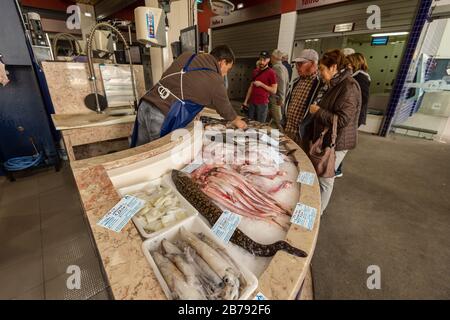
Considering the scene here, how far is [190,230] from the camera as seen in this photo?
3.01 feet

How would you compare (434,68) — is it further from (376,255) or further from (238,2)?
(376,255)

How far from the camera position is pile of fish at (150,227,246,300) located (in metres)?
0.64

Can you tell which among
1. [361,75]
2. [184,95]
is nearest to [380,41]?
[361,75]

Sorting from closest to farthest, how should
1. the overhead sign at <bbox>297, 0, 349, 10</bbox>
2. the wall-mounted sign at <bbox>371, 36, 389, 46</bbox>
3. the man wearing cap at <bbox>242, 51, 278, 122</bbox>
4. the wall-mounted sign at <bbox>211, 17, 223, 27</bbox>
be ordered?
the man wearing cap at <bbox>242, 51, 278, 122</bbox> < the overhead sign at <bbox>297, 0, 349, 10</bbox> < the wall-mounted sign at <bbox>371, 36, 389, 46</bbox> < the wall-mounted sign at <bbox>211, 17, 223, 27</bbox>

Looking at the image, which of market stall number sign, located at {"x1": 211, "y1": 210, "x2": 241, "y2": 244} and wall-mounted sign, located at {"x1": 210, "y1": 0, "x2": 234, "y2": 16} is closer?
market stall number sign, located at {"x1": 211, "y1": 210, "x2": 241, "y2": 244}

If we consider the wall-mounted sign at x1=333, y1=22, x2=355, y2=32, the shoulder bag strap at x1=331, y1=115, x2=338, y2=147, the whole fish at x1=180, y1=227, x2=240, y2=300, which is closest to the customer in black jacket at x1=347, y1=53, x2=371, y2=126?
the shoulder bag strap at x1=331, y1=115, x2=338, y2=147

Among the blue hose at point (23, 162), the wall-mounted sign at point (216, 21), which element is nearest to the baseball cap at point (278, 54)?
the blue hose at point (23, 162)

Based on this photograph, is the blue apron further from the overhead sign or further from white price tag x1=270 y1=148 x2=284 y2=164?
the overhead sign

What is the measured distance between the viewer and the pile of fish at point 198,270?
2.10ft

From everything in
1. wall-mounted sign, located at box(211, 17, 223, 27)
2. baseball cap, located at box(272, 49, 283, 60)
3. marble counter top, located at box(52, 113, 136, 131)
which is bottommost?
marble counter top, located at box(52, 113, 136, 131)

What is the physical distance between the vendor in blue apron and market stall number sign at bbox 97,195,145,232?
1002 mm

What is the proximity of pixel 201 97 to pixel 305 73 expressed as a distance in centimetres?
144

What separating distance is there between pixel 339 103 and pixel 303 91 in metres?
0.82
